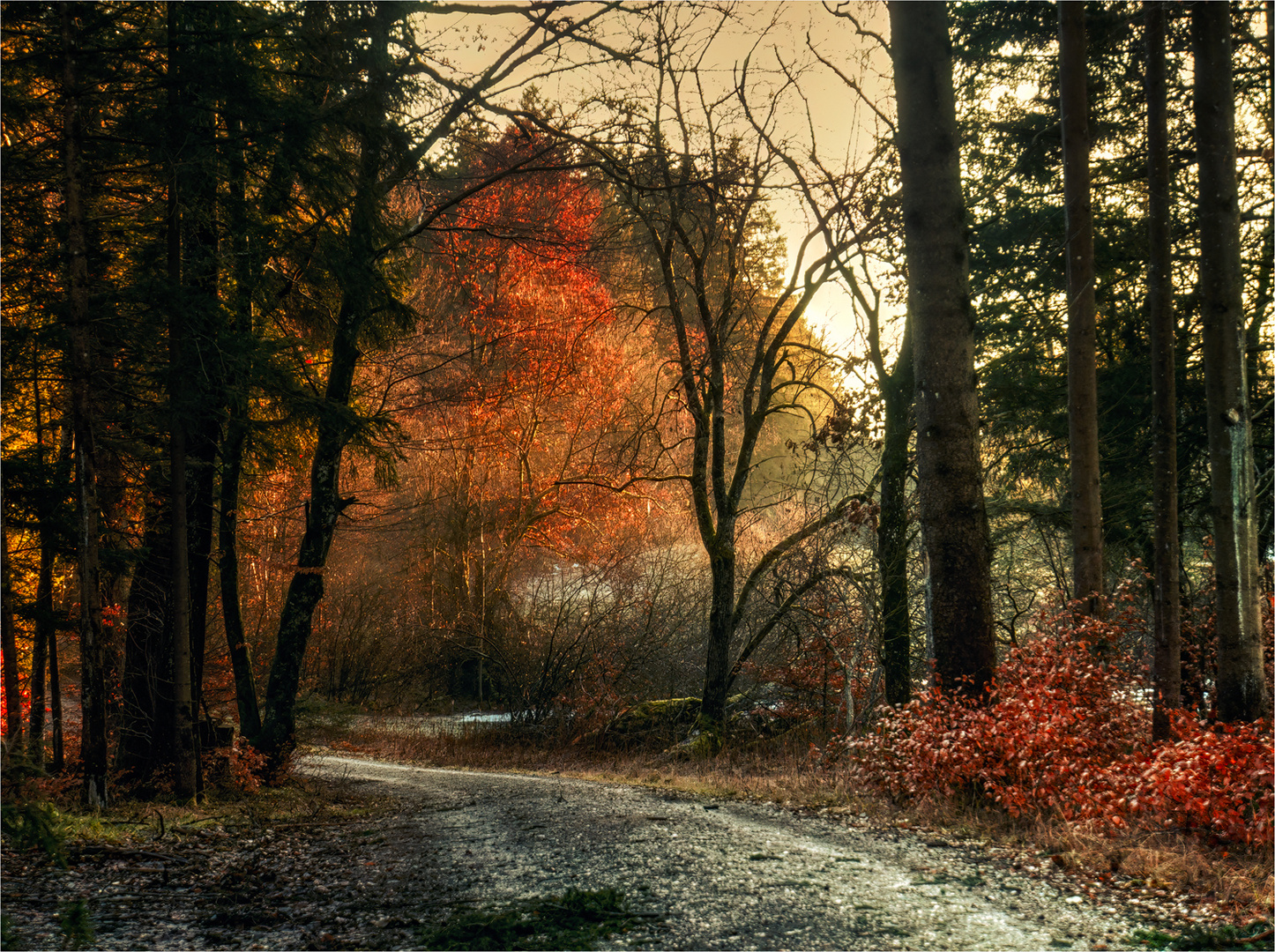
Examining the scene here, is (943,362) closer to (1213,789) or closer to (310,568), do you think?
(1213,789)

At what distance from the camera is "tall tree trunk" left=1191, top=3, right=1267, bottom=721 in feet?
27.0

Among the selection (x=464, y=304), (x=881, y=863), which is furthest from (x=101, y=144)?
(x=464, y=304)

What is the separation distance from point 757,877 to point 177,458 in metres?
6.67

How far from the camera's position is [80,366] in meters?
7.56

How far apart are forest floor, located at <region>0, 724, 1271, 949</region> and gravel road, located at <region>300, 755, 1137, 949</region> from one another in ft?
0.06

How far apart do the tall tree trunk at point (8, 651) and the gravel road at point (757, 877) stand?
3.68 m

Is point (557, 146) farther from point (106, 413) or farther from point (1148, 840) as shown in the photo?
point (1148, 840)

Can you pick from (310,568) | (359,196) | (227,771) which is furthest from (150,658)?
(359,196)

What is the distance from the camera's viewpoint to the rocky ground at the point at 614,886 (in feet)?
13.8

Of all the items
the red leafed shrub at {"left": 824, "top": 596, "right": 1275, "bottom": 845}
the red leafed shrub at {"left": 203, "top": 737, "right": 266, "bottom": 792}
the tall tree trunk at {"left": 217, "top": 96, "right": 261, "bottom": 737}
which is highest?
the tall tree trunk at {"left": 217, "top": 96, "right": 261, "bottom": 737}

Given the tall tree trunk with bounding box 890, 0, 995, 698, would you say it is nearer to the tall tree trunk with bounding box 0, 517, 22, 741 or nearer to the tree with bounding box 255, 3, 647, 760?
the tree with bounding box 255, 3, 647, 760

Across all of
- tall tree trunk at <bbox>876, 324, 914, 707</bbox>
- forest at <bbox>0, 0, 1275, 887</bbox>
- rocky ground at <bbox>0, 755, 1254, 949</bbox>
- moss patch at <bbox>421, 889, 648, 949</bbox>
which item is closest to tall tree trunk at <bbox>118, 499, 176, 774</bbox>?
forest at <bbox>0, 0, 1275, 887</bbox>

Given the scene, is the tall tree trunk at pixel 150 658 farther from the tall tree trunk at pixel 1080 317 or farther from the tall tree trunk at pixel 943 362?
the tall tree trunk at pixel 1080 317

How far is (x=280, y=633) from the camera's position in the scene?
11625mm
